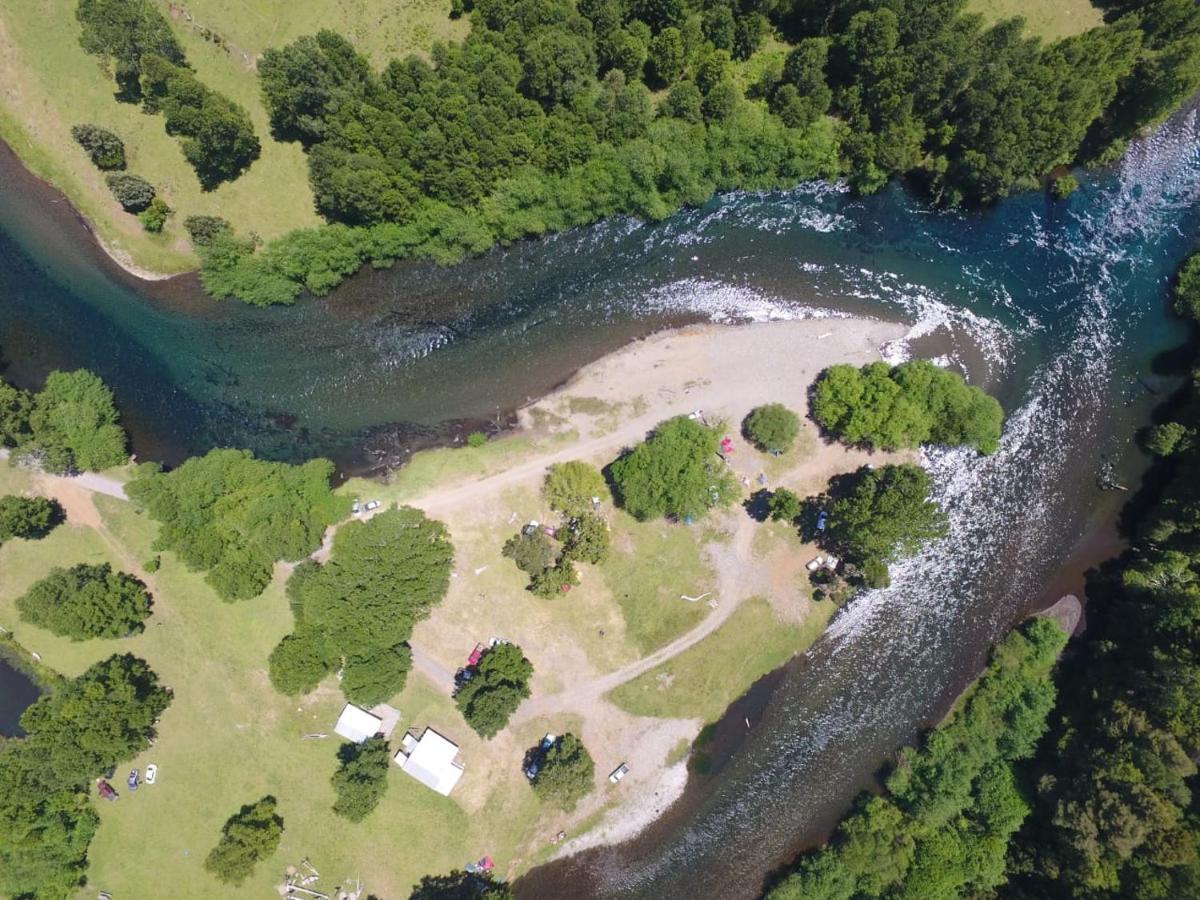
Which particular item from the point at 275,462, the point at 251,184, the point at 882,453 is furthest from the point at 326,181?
the point at 882,453

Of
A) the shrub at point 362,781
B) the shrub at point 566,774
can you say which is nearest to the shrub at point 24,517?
the shrub at point 362,781

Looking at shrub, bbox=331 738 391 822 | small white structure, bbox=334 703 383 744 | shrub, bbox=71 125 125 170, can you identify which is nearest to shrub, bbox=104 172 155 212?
shrub, bbox=71 125 125 170

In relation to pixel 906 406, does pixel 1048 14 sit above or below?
above

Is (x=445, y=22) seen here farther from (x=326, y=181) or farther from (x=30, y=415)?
(x=30, y=415)

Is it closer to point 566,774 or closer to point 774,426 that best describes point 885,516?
point 774,426

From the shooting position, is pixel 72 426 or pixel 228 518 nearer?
pixel 228 518

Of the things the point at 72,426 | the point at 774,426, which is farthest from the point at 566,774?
the point at 72,426
